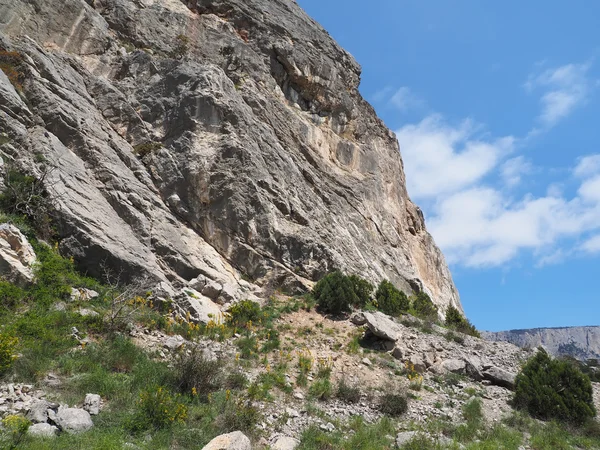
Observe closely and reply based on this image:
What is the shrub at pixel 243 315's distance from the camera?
12508mm

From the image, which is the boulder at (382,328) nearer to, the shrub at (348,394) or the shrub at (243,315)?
the shrub at (348,394)

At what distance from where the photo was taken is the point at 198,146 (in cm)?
1686

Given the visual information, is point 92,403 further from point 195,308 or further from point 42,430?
point 195,308

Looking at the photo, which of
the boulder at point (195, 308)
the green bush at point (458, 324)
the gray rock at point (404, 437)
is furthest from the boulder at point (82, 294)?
the green bush at point (458, 324)

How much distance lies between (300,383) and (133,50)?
18.0 meters

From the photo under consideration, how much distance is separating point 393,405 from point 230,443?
457cm

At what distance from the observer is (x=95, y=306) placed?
1011 cm

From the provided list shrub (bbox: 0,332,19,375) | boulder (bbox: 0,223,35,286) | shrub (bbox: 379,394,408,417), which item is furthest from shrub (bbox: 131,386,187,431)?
boulder (bbox: 0,223,35,286)

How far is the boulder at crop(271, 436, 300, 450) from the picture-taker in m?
6.67

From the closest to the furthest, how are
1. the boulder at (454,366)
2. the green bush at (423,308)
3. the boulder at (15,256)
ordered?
the boulder at (15,256) → the boulder at (454,366) → the green bush at (423,308)

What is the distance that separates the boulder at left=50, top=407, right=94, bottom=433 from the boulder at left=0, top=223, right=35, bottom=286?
4.47m

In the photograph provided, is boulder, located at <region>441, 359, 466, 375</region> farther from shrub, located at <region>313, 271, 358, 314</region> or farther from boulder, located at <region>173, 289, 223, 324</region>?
boulder, located at <region>173, 289, 223, 324</region>

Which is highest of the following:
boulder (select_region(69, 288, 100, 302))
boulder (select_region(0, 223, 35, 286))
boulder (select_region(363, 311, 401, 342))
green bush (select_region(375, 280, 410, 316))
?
green bush (select_region(375, 280, 410, 316))

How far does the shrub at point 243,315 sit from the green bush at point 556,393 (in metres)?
7.65
